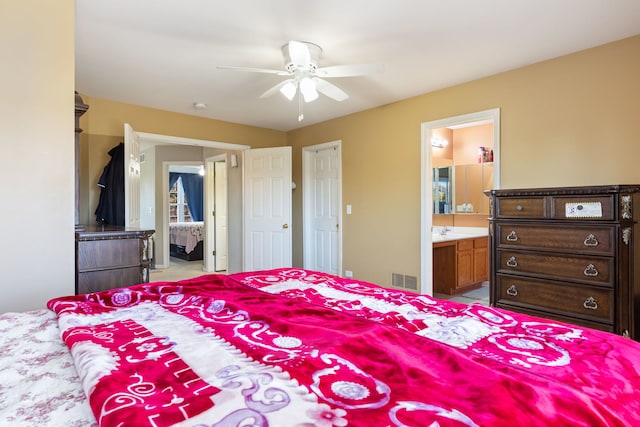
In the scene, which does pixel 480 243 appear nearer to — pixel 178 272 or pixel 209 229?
pixel 209 229

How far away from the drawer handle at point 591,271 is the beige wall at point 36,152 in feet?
10.8

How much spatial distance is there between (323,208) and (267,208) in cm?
81

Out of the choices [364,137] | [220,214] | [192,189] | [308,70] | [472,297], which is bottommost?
[472,297]

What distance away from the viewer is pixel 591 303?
7.69ft

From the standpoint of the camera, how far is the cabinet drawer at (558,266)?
2307 millimetres

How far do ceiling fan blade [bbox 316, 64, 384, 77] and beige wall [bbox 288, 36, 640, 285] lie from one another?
1.49 meters

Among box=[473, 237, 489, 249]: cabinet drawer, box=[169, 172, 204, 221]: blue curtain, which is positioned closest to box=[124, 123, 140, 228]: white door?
box=[473, 237, 489, 249]: cabinet drawer

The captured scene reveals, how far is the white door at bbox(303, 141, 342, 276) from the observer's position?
5.03 m

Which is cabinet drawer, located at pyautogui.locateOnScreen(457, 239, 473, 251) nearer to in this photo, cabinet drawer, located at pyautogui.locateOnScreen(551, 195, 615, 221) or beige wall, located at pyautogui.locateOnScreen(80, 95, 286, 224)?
cabinet drawer, located at pyautogui.locateOnScreen(551, 195, 615, 221)

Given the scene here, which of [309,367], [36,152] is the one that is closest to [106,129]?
[36,152]

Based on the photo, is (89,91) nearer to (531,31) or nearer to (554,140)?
(531,31)

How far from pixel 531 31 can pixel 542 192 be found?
1.15 meters

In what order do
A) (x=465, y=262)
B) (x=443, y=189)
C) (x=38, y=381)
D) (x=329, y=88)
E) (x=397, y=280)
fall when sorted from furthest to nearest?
(x=443, y=189), (x=465, y=262), (x=397, y=280), (x=329, y=88), (x=38, y=381)

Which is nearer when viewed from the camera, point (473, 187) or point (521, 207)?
point (521, 207)
